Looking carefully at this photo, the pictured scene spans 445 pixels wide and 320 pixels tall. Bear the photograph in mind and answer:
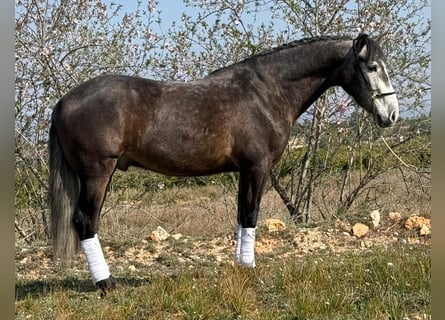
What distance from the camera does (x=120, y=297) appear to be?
423cm

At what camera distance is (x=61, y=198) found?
14.7ft

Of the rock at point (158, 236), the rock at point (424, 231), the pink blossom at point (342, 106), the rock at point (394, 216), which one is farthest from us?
the pink blossom at point (342, 106)

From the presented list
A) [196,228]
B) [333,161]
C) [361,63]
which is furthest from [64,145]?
[333,161]

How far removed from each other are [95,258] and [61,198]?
0.57m

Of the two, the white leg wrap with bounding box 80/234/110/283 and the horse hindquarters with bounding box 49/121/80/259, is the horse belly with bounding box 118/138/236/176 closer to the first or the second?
the horse hindquarters with bounding box 49/121/80/259

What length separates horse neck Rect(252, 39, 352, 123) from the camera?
16.0ft

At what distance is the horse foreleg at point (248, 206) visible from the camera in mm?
4652

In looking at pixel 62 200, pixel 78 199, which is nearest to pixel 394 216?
pixel 78 199

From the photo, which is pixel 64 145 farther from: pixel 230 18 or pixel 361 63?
pixel 230 18

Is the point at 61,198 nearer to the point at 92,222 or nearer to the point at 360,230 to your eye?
the point at 92,222

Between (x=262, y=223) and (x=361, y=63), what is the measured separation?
10.2 ft

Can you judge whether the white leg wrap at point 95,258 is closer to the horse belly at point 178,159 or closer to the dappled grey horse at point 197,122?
the dappled grey horse at point 197,122

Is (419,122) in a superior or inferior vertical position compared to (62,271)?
superior

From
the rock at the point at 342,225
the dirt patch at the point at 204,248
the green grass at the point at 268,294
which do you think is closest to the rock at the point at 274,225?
the dirt patch at the point at 204,248
